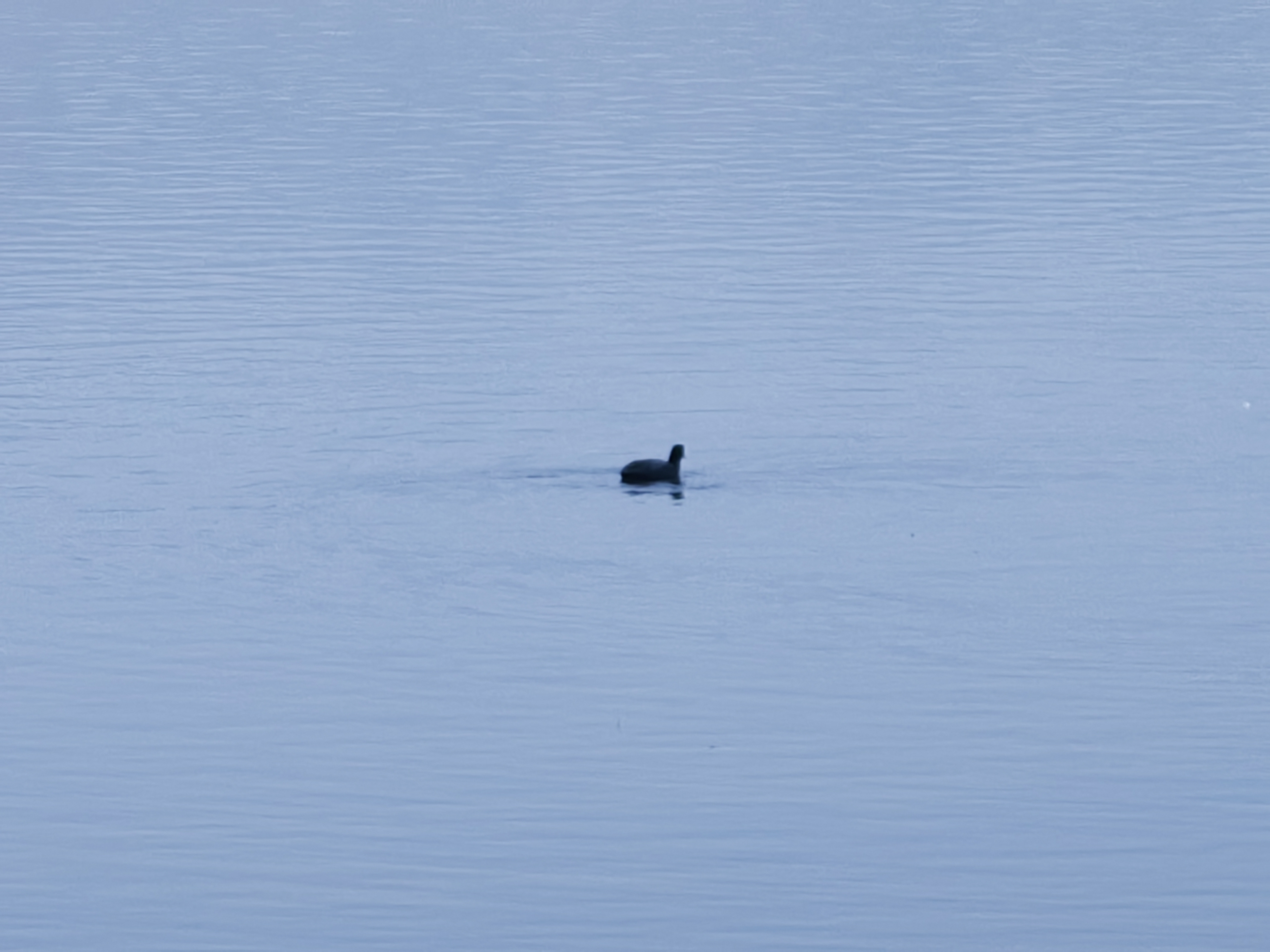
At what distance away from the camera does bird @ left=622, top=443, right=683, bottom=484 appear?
24.1 metres

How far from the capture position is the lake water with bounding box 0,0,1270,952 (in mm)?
16438

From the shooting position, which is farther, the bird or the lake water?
the bird

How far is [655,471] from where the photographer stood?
948 inches

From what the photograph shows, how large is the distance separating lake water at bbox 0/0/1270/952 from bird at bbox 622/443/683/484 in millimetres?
225

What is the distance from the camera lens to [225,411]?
2781 cm

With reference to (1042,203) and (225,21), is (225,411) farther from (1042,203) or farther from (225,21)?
(225,21)

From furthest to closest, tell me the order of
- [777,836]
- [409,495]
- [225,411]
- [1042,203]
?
[1042,203], [225,411], [409,495], [777,836]

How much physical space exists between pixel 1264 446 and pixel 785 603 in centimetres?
631

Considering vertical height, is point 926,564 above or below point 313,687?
above

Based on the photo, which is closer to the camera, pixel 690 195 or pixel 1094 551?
pixel 1094 551

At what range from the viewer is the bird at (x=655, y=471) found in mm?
24078

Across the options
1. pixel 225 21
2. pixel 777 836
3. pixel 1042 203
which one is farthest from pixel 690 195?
pixel 225 21

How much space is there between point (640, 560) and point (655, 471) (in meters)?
2.08

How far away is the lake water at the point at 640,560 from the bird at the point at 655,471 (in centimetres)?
23
